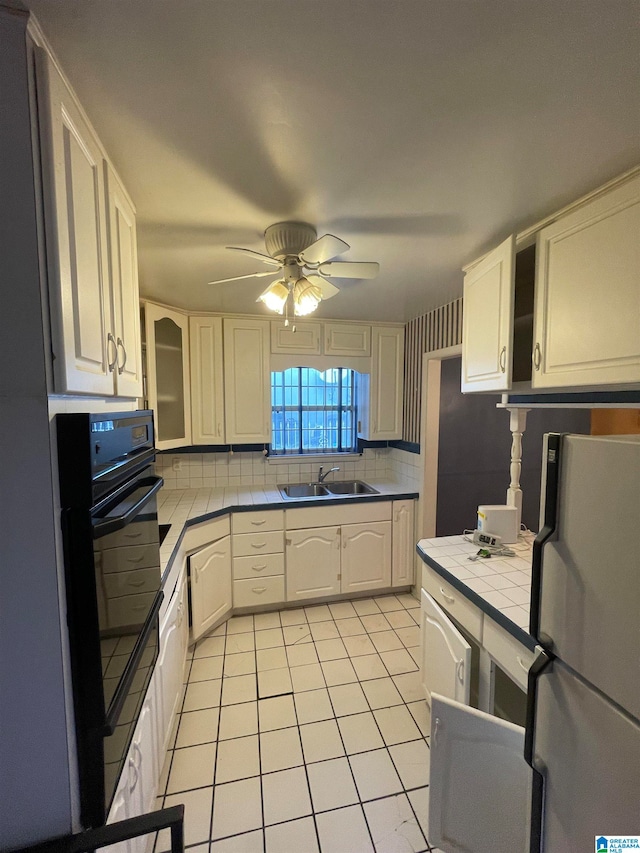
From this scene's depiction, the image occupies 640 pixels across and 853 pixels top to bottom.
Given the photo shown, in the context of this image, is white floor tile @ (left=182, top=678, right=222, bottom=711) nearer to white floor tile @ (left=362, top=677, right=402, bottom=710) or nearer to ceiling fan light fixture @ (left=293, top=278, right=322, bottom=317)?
white floor tile @ (left=362, top=677, right=402, bottom=710)

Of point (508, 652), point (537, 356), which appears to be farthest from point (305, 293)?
point (508, 652)

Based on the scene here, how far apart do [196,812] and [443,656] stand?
117 cm

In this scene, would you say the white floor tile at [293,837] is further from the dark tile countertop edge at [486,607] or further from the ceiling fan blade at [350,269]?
the ceiling fan blade at [350,269]

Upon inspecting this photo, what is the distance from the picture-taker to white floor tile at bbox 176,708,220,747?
1653 millimetres

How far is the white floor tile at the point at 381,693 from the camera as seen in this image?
186 centimetres

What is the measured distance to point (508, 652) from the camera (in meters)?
1.24

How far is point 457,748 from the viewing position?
1130 mm

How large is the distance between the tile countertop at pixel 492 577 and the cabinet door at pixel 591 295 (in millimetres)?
838

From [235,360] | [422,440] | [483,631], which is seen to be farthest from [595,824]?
[235,360]

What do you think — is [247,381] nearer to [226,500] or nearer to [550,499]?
[226,500]

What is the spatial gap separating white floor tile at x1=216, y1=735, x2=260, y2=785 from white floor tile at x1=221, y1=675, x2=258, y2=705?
231 millimetres

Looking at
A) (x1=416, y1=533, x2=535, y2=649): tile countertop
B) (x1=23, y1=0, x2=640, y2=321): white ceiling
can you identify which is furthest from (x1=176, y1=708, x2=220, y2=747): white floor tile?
(x1=23, y1=0, x2=640, y2=321): white ceiling

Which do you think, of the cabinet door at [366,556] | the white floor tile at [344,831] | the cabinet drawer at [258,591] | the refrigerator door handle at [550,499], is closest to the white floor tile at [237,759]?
the white floor tile at [344,831]

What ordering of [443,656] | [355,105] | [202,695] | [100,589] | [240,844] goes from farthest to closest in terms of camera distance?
[202,695], [443,656], [240,844], [355,105], [100,589]
